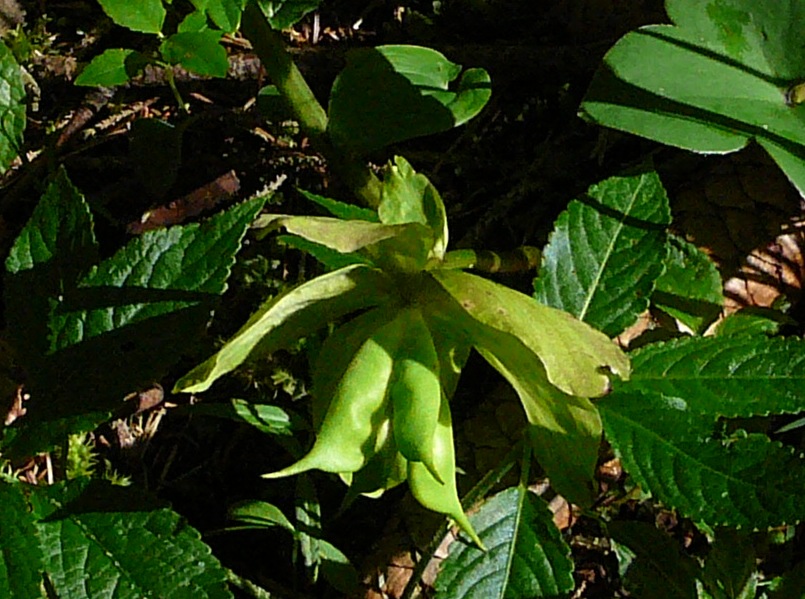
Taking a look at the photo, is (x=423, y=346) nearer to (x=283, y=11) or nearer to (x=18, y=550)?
(x=18, y=550)

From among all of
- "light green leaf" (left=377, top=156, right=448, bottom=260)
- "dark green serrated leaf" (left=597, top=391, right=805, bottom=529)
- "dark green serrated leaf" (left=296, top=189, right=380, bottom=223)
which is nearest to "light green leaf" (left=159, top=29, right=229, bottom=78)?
"dark green serrated leaf" (left=296, top=189, right=380, bottom=223)

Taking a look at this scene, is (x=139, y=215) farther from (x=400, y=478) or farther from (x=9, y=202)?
(x=400, y=478)

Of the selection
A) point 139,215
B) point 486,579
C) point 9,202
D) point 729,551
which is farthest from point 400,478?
point 9,202

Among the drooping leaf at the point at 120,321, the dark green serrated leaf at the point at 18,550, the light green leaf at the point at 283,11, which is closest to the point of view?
the dark green serrated leaf at the point at 18,550

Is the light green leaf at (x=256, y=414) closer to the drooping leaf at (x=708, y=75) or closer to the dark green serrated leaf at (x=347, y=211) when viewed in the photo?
the dark green serrated leaf at (x=347, y=211)

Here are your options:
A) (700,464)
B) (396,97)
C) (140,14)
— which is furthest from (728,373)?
(140,14)

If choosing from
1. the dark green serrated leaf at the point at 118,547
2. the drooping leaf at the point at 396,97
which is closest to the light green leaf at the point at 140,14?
the drooping leaf at the point at 396,97
